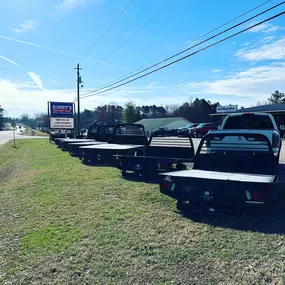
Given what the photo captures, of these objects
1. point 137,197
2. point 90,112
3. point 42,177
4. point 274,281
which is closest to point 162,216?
point 137,197

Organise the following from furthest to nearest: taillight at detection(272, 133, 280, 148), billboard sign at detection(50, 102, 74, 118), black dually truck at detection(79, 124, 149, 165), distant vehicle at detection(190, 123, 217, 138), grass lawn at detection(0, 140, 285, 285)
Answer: billboard sign at detection(50, 102, 74, 118)
distant vehicle at detection(190, 123, 217, 138)
black dually truck at detection(79, 124, 149, 165)
taillight at detection(272, 133, 280, 148)
grass lawn at detection(0, 140, 285, 285)

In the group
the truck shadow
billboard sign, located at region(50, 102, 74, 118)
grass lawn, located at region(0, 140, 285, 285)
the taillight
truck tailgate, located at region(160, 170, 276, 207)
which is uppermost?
billboard sign, located at region(50, 102, 74, 118)

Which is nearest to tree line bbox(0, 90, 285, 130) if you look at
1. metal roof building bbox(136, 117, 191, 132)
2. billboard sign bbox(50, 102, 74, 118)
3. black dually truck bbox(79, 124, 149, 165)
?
metal roof building bbox(136, 117, 191, 132)

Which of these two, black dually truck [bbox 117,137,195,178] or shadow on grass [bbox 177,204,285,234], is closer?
shadow on grass [bbox 177,204,285,234]

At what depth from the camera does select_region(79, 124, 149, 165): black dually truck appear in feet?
32.3

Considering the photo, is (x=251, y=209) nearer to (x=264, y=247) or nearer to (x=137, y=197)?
(x=264, y=247)

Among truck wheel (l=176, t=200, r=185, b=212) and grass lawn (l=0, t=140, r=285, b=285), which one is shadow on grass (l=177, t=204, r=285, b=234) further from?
truck wheel (l=176, t=200, r=185, b=212)

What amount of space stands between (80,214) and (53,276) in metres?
1.97

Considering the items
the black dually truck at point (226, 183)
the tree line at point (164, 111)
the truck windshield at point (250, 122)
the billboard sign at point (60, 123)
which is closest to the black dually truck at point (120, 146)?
the truck windshield at point (250, 122)

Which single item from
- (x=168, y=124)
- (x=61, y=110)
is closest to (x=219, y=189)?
(x=61, y=110)

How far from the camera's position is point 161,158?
7.04 metres

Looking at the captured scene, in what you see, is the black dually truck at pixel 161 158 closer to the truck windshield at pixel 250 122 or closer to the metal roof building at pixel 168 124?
the truck windshield at pixel 250 122

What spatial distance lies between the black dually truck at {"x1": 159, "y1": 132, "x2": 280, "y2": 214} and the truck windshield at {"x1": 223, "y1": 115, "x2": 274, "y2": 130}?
3833 millimetres

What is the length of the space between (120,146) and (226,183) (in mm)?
6992
